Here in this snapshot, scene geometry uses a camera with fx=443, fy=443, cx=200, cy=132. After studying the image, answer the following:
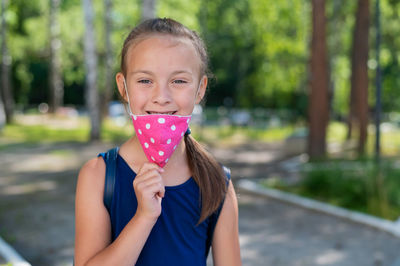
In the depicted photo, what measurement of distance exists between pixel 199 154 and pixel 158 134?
0.31 meters

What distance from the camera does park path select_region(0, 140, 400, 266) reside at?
5.54 meters

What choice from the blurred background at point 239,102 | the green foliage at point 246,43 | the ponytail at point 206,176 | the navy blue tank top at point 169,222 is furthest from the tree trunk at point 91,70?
the navy blue tank top at point 169,222

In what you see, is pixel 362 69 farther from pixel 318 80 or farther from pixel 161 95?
pixel 161 95

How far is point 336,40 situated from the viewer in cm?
2400

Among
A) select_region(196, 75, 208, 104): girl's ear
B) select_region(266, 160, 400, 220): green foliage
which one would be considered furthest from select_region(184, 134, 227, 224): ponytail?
select_region(266, 160, 400, 220): green foliage

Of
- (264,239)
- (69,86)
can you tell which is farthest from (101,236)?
(69,86)

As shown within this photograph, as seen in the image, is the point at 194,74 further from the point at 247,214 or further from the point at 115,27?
the point at 115,27

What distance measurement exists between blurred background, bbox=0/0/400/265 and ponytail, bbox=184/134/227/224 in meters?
0.39

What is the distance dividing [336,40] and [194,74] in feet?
79.1

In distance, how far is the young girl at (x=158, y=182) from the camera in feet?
4.59

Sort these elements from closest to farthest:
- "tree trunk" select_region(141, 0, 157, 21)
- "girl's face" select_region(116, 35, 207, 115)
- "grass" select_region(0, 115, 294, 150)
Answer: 1. "girl's face" select_region(116, 35, 207, 115)
2. "tree trunk" select_region(141, 0, 157, 21)
3. "grass" select_region(0, 115, 294, 150)

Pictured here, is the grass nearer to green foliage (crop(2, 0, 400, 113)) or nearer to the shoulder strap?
green foliage (crop(2, 0, 400, 113))

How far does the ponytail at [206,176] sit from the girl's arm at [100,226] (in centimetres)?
26

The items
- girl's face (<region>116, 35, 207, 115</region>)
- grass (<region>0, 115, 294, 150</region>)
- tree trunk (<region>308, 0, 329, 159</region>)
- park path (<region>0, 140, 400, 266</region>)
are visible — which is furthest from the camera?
grass (<region>0, 115, 294, 150</region>)
